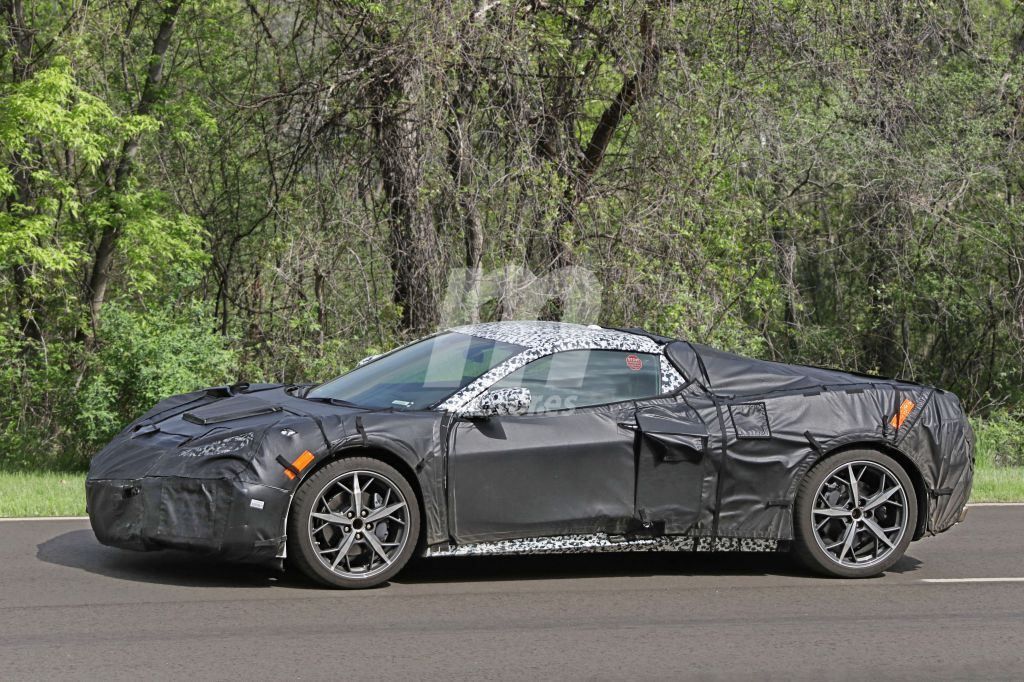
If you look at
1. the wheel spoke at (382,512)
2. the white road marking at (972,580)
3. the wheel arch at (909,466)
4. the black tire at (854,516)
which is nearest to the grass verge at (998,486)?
the white road marking at (972,580)

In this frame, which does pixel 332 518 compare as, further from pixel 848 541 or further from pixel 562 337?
pixel 848 541

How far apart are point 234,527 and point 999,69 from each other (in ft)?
56.0

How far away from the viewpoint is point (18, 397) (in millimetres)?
17406

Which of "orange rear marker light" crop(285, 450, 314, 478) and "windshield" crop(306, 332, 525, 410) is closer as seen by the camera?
"orange rear marker light" crop(285, 450, 314, 478)

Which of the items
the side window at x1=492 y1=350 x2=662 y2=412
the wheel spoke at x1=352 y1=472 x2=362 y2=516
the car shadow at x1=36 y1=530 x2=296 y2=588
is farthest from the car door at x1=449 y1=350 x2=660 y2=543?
the car shadow at x1=36 y1=530 x2=296 y2=588

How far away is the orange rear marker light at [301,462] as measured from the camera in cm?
703

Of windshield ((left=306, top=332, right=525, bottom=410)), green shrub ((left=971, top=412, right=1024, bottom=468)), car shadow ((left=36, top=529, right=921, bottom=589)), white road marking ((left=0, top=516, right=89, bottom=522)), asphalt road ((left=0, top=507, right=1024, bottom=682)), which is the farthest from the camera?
green shrub ((left=971, top=412, right=1024, bottom=468))

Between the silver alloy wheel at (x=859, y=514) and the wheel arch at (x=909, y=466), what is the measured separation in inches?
4.1

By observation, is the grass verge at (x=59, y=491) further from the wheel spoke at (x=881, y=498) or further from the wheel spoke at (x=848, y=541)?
the wheel spoke at (x=848, y=541)

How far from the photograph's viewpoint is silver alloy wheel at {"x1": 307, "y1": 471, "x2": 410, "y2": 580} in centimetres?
716

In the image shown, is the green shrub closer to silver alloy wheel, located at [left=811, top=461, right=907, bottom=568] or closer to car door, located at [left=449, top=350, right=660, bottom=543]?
silver alloy wheel, located at [left=811, top=461, right=907, bottom=568]

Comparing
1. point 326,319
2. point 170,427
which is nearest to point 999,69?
point 326,319

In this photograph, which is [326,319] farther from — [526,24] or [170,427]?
[170,427]

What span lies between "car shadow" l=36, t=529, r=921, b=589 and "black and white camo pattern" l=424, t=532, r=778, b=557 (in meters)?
0.31
